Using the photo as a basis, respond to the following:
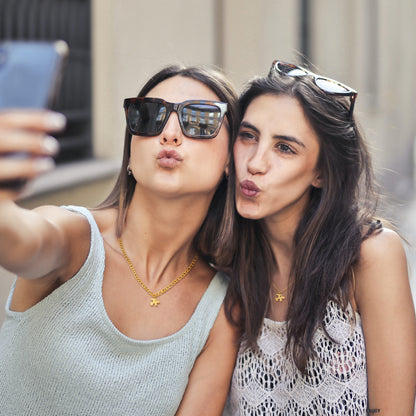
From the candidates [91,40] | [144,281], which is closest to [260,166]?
[144,281]

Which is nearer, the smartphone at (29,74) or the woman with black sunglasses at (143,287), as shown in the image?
the smartphone at (29,74)

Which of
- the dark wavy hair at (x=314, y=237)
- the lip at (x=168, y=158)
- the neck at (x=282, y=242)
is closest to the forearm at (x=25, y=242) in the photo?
the lip at (x=168, y=158)

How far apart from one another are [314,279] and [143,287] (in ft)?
2.14

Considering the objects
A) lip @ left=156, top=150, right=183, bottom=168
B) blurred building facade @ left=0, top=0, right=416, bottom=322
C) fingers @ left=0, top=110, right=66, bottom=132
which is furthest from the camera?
blurred building facade @ left=0, top=0, right=416, bottom=322

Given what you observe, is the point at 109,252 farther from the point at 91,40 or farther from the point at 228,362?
the point at 91,40

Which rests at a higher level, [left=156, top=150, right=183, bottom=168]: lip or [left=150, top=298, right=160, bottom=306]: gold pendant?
[left=156, top=150, right=183, bottom=168]: lip

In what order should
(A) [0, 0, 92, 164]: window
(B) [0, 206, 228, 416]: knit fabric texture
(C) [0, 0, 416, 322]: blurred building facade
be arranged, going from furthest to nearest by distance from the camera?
(C) [0, 0, 416, 322]: blurred building facade → (A) [0, 0, 92, 164]: window → (B) [0, 206, 228, 416]: knit fabric texture

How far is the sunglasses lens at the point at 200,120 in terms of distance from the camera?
94.5 inches

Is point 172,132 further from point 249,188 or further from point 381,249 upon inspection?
point 381,249

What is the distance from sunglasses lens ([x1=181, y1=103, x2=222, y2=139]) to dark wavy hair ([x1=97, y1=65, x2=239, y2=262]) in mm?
135

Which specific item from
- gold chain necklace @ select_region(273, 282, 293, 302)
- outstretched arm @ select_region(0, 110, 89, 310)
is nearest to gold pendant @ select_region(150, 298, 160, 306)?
outstretched arm @ select_region(0, 110, 89, 310)

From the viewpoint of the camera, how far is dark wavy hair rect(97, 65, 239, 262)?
8.39 feet

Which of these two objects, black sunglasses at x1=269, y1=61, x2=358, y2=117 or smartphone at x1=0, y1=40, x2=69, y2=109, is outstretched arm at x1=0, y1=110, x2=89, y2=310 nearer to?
smartphone at x1=0, y1=40, x2=69, y2=109

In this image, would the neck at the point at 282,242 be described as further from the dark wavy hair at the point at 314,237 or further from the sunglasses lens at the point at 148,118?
the sunglasses lens at the point at 148,118
